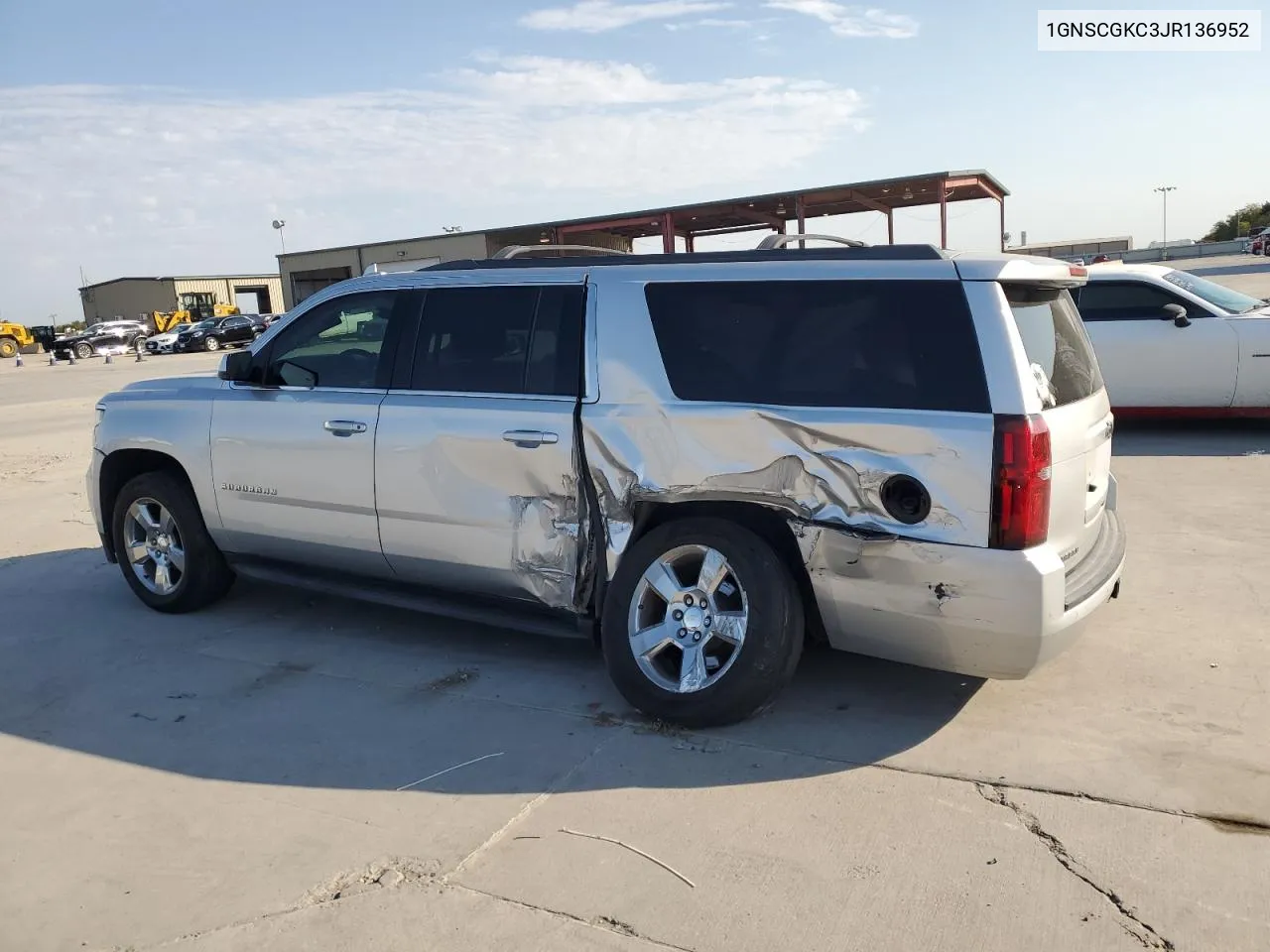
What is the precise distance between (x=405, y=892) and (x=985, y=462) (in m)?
2.34

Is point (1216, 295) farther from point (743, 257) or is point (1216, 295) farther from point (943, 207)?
point (943, 207)

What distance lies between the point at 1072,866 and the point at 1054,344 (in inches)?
77.4

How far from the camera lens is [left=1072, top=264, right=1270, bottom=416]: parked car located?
9383mm

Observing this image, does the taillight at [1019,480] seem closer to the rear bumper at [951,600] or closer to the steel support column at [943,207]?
the rear bumper at [951,600]

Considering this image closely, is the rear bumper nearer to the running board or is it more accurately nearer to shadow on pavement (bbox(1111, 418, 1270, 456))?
the running board

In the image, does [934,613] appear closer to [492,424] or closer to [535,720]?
[535,720]

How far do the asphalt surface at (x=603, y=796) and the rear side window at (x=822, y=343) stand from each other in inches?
52.3

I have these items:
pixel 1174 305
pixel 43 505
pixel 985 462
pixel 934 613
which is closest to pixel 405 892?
pixel 934 613

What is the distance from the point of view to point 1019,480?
11.5 feet

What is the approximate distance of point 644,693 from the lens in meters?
4.09

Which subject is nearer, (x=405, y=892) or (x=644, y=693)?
(x=405, y=892)

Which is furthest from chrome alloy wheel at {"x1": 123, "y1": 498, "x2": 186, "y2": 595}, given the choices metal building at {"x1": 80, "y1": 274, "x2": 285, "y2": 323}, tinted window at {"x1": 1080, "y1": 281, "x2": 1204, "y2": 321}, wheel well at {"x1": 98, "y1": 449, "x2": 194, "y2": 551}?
metal building at {"x1": 80, "y1": 274, "x2": 285, "y2": 323}

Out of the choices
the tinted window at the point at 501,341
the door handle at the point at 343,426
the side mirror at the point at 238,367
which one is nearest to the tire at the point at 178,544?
the side mirror at the point at 238,367

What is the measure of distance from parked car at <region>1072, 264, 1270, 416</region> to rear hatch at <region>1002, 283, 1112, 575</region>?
572cm
